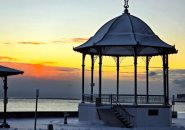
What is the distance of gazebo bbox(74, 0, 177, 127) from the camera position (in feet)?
129

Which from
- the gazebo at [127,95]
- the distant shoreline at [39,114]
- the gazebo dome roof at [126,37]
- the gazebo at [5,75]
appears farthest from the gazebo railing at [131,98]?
the distant shoreline at [39,114]

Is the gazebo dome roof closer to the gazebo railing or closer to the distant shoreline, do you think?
the gazebo railing

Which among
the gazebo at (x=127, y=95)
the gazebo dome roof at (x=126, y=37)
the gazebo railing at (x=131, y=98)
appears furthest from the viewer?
the gazebo railing at (x=131, y=98)

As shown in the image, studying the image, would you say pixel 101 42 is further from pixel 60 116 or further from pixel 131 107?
pixel 60 116

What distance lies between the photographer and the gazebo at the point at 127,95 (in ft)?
129

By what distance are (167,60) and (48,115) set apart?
15817mm

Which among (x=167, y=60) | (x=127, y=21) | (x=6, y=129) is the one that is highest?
(x=127, y=21)

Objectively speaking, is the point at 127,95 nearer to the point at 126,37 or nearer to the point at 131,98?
the point at 131,98

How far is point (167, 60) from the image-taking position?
43.1 meters

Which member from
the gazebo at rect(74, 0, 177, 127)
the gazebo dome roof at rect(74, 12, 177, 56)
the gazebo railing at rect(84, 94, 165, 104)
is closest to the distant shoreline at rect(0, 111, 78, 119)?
the gazebo at rect(74, 0, 177, 127)

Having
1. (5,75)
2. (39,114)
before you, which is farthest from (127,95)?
(39,114)

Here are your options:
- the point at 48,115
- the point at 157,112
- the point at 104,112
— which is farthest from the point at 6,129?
the point at 48,115

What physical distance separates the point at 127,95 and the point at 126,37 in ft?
15.5

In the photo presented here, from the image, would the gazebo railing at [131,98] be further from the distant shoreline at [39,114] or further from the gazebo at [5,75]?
the distant shoreline at [39,114]
